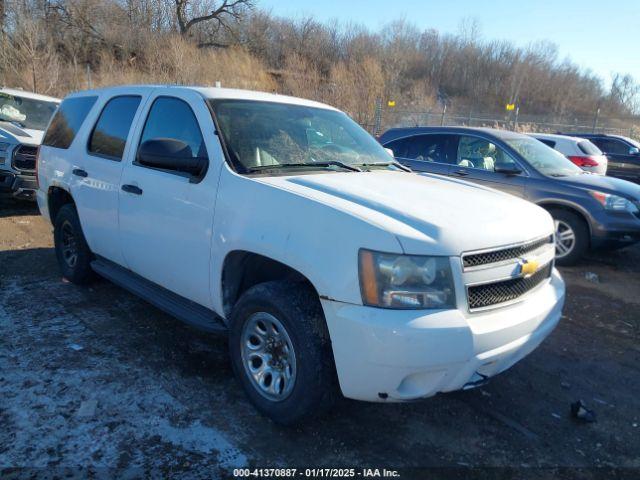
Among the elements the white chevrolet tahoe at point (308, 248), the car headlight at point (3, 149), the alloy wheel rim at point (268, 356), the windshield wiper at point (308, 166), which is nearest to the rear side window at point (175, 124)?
the white chevrolet tahoe at point (308, 248)

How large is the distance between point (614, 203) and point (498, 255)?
15.8 ft

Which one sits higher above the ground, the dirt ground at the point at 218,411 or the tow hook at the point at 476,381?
the tow hook at the point at 476,381

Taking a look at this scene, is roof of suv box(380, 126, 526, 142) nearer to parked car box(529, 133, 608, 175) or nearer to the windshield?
parked car box(529, 133, 608, 175)

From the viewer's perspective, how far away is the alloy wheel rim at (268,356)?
9.09 ft

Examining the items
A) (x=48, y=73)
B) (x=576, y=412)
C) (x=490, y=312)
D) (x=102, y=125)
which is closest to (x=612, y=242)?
(x=576, y=412)

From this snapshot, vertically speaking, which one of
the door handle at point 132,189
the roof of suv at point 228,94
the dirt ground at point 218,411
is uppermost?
the roof of suv at point 228,94

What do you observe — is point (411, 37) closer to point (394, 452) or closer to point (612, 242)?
point (612, 242)

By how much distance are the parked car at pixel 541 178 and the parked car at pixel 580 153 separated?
334 centimetres

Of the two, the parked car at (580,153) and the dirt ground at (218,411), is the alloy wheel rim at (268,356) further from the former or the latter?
the parked car at (580,153)

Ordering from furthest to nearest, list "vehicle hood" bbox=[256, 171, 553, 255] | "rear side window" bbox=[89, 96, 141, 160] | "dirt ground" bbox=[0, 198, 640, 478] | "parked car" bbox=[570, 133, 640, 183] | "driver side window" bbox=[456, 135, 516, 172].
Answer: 1. "parked car" bbox=[570, 133, 640, 183]
2. "driver side window" bbox=[456, 135, 516, 172]
3. "rear side window" bbox=[89, 96, 141, 160]
4. "dirt ground" bbox=[0, 198, 640, 478]
5. "vehicle hood" bbox=[256, 171, 553, 255]

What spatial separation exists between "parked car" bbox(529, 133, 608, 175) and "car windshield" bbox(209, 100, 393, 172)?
25.8ft

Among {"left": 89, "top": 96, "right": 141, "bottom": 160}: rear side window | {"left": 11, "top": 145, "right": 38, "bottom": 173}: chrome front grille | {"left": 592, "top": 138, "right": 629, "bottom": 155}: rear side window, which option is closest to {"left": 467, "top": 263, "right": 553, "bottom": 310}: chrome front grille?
{"left": 89, "top": 96, "right": 141, "bottom": 160}: rear side window

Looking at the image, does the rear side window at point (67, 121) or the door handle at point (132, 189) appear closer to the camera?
the door handle at point (132, 189)

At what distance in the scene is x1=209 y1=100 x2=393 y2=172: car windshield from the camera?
3256 millimetres
